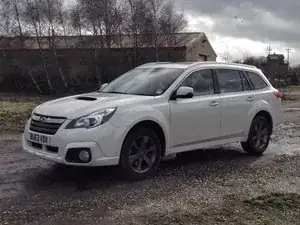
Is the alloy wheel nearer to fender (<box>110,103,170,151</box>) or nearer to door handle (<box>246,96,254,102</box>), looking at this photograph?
fender (<box>110,103,170,151</box>)

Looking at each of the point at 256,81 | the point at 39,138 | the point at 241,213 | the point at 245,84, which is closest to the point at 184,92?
the point at 245,84

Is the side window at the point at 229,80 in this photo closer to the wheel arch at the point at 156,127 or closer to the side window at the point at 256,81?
the side window at the point at 256,81

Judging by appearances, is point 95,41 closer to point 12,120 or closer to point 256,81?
point 12,120

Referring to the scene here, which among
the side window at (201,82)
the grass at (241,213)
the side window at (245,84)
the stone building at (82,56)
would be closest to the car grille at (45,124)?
the grass at (241,213)

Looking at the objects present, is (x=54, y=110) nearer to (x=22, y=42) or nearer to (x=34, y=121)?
(x=34, y=121)

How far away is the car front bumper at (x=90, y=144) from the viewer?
6.20 m

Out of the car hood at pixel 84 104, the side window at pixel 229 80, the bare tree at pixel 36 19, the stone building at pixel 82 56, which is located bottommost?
the car hood at pixel 84 104

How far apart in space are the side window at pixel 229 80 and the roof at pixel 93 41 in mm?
20788

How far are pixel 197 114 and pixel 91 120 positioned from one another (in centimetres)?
191

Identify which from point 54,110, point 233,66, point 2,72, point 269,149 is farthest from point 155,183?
point 2,72

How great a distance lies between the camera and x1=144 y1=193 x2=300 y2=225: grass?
5.08 meters

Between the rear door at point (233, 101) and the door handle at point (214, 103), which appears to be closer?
the door handle at point (214, 103)

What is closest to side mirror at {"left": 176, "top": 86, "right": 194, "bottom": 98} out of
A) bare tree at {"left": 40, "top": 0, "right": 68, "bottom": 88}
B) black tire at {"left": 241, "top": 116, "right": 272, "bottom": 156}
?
black tire at {"left": 241, "top": 116, "right": 272, "bottom": 156}

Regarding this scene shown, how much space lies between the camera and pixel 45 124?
653 centimetres
